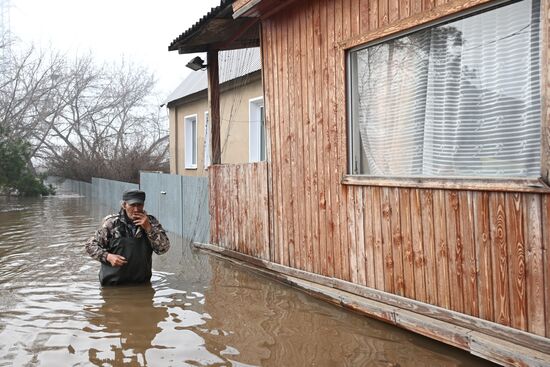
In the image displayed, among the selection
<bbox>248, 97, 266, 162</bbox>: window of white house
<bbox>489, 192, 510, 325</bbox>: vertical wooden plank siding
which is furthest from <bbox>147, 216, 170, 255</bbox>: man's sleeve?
<bbox>248, 97, 266, 162</bbox>: window of white house

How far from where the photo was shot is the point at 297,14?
21.4ft

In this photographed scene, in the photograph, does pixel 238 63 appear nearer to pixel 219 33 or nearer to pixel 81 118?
pixel 219 33

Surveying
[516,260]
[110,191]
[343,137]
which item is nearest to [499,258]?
[516,260]

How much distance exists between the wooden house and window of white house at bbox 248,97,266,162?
19.0 ft

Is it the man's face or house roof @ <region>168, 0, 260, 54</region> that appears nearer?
the man's face

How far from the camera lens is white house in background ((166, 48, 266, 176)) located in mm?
11297

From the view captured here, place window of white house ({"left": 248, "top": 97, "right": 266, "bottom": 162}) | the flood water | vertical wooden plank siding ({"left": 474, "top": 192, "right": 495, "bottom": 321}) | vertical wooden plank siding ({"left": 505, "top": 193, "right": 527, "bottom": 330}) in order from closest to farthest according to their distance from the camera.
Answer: vertical wooden plank siding ({"left": 505, "top": 193, "right": 527, "bottom": 330})
vertical wooden plank siding ({"left": 474, "top": 192, "right": 495, "bottom": 321})
the flood water
window of white house ({"left": 248, "top": 97, "right": 266, "bottom": 162})

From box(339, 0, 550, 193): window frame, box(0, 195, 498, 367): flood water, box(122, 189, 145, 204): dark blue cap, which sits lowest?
box(0, 195, 498, 367): flood water

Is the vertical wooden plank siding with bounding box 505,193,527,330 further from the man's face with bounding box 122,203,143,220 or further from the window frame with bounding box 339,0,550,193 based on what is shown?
the man's face with bounding box 122,203,143,220

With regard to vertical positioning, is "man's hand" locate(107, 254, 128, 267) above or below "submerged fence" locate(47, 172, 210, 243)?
below

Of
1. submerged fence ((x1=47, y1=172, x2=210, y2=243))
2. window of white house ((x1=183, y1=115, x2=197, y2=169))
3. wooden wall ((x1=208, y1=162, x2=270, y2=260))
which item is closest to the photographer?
wooden wall ((x1=208, y1=162, x2=270, y2=260))

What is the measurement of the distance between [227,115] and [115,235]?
7851 mm

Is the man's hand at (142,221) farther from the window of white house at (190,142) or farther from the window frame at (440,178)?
the window of white house at (190,142)

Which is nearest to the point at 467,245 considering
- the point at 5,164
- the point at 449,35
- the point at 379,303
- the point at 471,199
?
the point at 471,199
